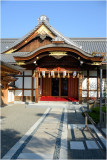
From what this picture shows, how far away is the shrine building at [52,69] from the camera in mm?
12284

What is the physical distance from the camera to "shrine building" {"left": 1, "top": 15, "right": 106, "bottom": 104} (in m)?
12.3

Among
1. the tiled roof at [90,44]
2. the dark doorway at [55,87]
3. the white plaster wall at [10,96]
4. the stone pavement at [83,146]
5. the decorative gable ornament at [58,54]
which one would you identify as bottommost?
the stone pavement at [83,146]

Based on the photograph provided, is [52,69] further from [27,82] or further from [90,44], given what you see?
[90,44]

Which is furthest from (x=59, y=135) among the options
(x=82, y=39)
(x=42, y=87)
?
(x=82, y=39)

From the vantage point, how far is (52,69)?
13.2 metres

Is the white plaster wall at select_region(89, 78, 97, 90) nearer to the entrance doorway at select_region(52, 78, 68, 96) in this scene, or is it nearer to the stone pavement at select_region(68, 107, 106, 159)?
the entrance doorway at select_region(52, 78, 68, 96)

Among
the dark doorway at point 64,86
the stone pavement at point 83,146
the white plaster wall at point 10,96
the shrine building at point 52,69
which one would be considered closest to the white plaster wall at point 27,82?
the shrine building at point 52,69

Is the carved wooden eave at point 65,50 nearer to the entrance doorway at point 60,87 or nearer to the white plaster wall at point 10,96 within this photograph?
the white plaster wall at point 10,96

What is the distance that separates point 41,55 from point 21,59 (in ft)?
5.35

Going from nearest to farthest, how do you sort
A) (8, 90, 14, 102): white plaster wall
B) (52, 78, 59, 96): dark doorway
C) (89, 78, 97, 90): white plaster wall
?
(8, 90, 14, 102): white plaster wall < (89, 78, 97, 90): white plaster wall < (52, 78, 59, 96): dark doorway

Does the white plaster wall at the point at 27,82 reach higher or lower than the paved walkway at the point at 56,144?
higher

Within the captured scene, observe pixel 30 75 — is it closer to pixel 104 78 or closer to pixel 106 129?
pixel 104 78

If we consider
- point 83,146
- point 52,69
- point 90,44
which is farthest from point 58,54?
point 83,146

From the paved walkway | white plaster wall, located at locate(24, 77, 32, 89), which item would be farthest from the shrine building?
the paved walkway
